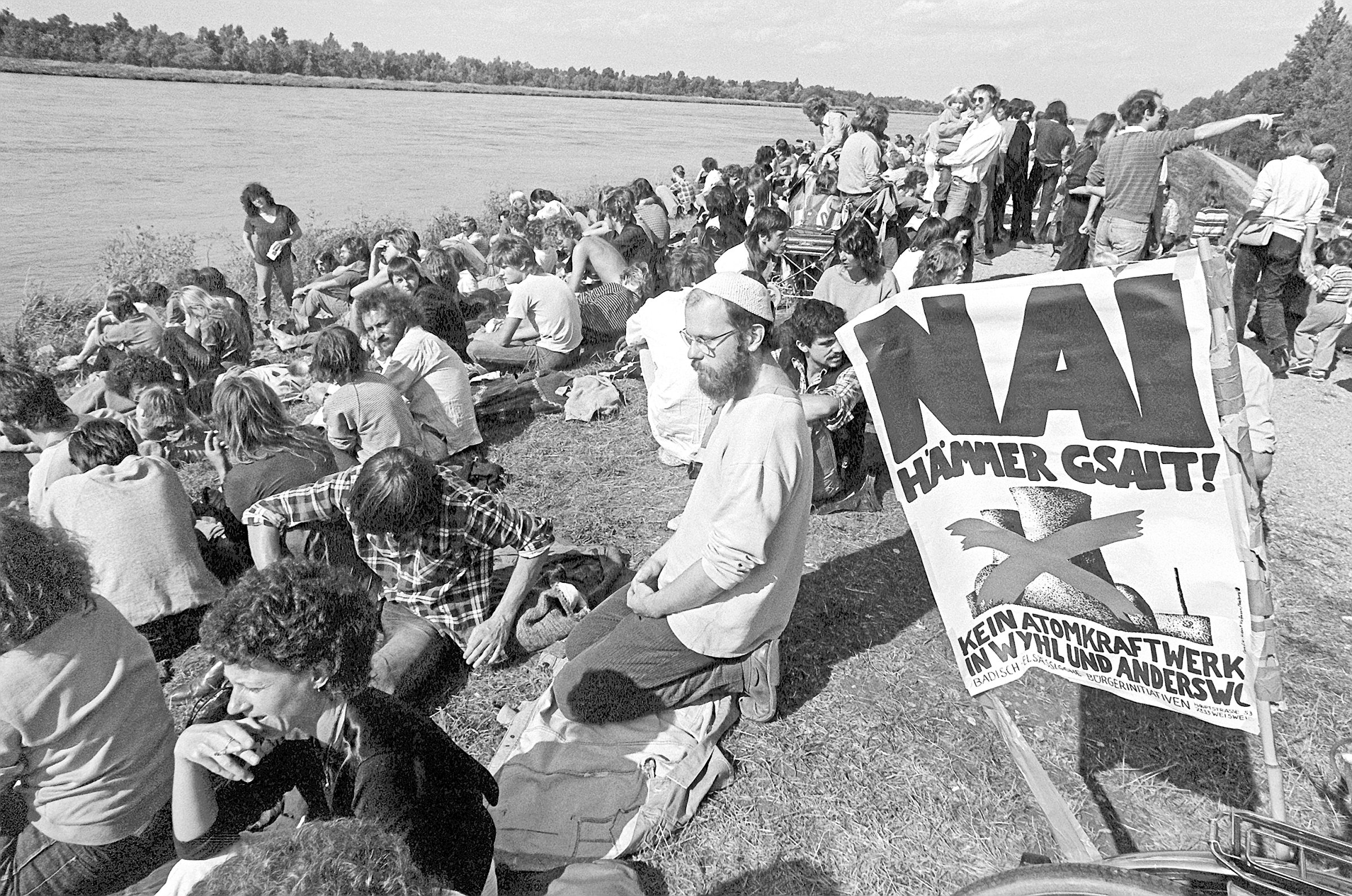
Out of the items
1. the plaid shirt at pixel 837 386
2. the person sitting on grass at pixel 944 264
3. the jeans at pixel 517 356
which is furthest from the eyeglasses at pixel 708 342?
the jeans at pixel 517 356

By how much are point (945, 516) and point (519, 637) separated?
2106mm

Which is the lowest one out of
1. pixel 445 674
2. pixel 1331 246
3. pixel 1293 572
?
pixel 445 674

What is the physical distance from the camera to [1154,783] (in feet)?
9.89

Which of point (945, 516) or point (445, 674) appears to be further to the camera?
point (445, 674)

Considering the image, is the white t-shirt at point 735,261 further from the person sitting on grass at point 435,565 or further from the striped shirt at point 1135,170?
the person sitting on grass at point 435,565

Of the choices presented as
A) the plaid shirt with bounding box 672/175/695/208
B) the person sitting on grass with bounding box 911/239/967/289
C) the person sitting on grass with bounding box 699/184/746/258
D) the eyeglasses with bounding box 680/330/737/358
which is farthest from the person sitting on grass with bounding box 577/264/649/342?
the plaid shirt with bounding box 672/175/695/208

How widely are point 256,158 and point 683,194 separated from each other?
19935 millimetres

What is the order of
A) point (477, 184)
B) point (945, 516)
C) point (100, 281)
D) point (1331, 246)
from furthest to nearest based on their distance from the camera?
point (477, 184) → point (100, 281) → point (1331, 246) → point (945, 516)

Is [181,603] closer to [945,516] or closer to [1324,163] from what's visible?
[945,516]

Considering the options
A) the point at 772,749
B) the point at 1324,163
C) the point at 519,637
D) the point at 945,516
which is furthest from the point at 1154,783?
the point at 1324,163

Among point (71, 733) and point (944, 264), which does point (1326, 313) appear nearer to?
point (944, 264)

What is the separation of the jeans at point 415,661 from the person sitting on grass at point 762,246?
174 inches

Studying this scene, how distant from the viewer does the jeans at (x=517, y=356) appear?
294 inches

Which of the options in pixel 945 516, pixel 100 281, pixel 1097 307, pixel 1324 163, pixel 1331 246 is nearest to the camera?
pixel 1097 307
